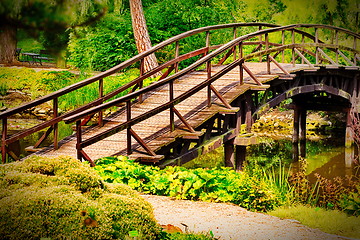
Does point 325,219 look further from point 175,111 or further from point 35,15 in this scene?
point 35,15

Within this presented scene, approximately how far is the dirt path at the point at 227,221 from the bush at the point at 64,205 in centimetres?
85

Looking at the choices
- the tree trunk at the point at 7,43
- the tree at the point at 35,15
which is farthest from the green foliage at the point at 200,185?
the tree trunk at the point at 7,43

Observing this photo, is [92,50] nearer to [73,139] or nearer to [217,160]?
[217,160]

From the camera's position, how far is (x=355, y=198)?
24.4 feet

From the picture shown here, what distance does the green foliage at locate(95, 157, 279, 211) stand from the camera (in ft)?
22.1

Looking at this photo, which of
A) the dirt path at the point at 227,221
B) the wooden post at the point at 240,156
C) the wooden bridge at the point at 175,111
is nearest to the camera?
the dirt path at the point at 227,221

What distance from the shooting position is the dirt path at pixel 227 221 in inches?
212

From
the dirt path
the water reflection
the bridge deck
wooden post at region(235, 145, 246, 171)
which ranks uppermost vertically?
the bridge deck

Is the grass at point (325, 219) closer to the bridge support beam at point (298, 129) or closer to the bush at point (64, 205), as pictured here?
the bush at point (64, 205)

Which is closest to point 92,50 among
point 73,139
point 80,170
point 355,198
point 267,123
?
point 267,123

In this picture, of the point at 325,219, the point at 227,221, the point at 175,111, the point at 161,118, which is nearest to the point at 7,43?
the point at 161,118

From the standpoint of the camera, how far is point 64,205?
13.7 feet

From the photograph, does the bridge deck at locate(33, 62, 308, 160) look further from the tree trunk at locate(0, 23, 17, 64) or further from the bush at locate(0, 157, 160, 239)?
the tree trunk at locate(0, 23, 17, 64)

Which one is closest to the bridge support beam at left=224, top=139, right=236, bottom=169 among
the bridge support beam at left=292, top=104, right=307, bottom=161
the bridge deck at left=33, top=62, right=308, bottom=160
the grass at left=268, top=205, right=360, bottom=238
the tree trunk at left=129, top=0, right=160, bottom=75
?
the bridge deck at left=33, top=62, right=308, bottom=160
